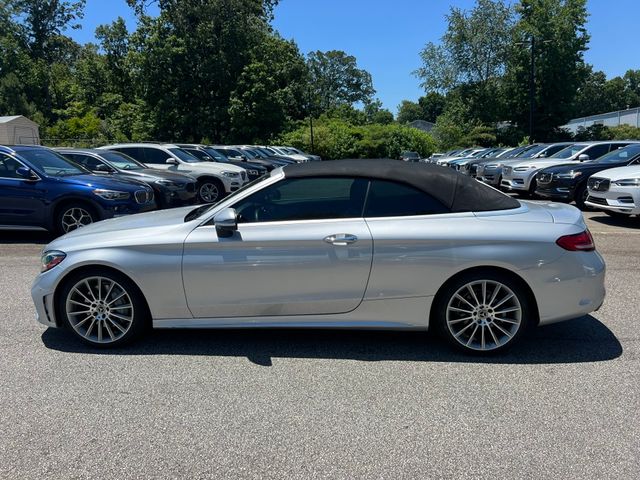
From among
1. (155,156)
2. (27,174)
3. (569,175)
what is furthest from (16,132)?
(569,175)

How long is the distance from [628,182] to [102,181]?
31.6ft

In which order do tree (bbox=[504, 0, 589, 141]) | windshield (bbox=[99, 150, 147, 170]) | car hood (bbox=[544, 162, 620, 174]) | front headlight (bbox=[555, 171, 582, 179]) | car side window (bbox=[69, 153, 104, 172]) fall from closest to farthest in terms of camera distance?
1. car side window (bbox=[69, 153, 104, 172])
2. windshield (bbox=[99, 150, 147, 170])
3. front headlight (bbox=[555, 171, 582, 179])
4. car hood (bbox=[544, 162, 620, 174])
5. tree (bbox=[504, 0, 589, 141])

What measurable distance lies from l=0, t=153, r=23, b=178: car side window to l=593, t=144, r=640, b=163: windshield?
13092mm

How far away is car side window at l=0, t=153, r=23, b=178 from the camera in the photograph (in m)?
9.17

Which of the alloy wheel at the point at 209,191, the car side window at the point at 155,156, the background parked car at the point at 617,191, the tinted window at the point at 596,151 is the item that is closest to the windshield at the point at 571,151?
the tinted window at the point at 596,151

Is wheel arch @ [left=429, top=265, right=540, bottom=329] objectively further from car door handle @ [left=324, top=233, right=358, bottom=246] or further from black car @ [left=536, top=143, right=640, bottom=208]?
black car @ [left=536, top=143, right=640, bottom=208]

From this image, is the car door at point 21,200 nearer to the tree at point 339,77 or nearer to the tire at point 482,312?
the tire at point 482,312

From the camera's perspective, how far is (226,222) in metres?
4.14

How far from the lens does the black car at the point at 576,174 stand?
43.2 feet

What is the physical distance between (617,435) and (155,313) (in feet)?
11.0

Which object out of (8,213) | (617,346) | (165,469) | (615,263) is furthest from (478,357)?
(8,213)

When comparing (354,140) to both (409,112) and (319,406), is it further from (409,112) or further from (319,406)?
(409,112)

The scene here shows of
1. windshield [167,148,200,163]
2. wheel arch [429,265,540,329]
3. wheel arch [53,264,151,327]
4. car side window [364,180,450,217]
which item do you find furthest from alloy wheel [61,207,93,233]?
wheel arch [429,265,540,329]

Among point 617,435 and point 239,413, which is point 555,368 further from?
point 239,413
